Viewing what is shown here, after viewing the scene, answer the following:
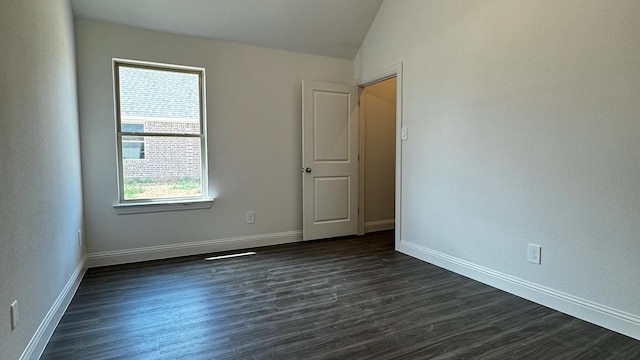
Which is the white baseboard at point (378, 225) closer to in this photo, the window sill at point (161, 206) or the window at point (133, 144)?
the window sill at point (161, 206)

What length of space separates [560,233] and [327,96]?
2.83 m

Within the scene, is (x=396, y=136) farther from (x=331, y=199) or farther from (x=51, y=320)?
(x=51, y=320)

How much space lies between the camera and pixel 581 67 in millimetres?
2180

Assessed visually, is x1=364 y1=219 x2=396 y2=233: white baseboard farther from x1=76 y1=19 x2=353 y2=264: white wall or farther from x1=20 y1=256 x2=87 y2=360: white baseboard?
x1=20 y1=256 x2=87 y2=360: white baseboard

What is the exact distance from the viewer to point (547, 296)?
2.40 meters

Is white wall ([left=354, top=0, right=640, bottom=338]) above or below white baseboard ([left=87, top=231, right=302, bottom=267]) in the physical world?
above

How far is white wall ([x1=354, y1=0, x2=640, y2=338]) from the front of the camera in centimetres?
204

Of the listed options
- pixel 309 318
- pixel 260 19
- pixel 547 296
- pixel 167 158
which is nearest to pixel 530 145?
pixel 547 296

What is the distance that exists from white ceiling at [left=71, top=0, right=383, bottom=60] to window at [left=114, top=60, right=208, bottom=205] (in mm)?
429

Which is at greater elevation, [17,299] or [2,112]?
[2,112]

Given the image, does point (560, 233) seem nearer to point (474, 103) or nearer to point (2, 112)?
point (474, 103)

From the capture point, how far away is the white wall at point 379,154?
186 inches

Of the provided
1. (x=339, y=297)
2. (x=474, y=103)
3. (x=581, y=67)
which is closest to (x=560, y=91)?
(x=581, y=67)

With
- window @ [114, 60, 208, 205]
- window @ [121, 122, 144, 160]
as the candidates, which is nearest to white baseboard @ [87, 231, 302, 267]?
window @ [114, 60, 208, 205]
